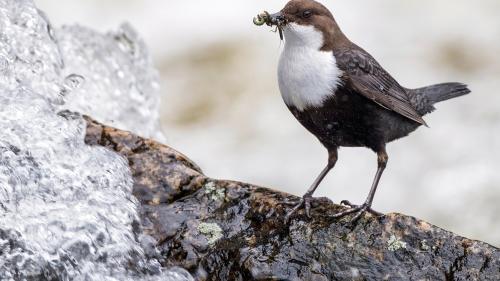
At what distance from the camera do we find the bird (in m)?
4.19

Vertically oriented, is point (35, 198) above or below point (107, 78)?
below

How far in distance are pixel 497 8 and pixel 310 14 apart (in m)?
6.66

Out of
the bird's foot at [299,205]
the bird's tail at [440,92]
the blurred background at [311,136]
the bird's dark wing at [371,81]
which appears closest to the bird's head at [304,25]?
the bird's dark wing at [371,81]

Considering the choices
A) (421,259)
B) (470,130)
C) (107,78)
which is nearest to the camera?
(421,259)

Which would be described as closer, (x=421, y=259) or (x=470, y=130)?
(x=421, y=259)

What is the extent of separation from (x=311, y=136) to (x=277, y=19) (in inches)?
190

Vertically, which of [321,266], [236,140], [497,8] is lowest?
[321,266]

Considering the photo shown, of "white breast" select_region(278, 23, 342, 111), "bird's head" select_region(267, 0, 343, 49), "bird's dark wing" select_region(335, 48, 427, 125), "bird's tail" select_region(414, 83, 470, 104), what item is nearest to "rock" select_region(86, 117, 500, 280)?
"white breast" select_region(278, 23, 342, 111)

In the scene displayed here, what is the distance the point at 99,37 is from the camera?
6094mm

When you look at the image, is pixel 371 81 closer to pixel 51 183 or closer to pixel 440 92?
pixel 440 92

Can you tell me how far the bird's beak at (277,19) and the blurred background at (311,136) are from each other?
3.97 meters

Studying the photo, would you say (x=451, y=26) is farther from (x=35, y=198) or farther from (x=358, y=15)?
(x=35, y=198)

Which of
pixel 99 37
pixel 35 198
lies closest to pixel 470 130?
pixel 99 37

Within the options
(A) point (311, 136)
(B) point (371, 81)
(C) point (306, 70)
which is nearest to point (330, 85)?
(C) point (306, 70)
